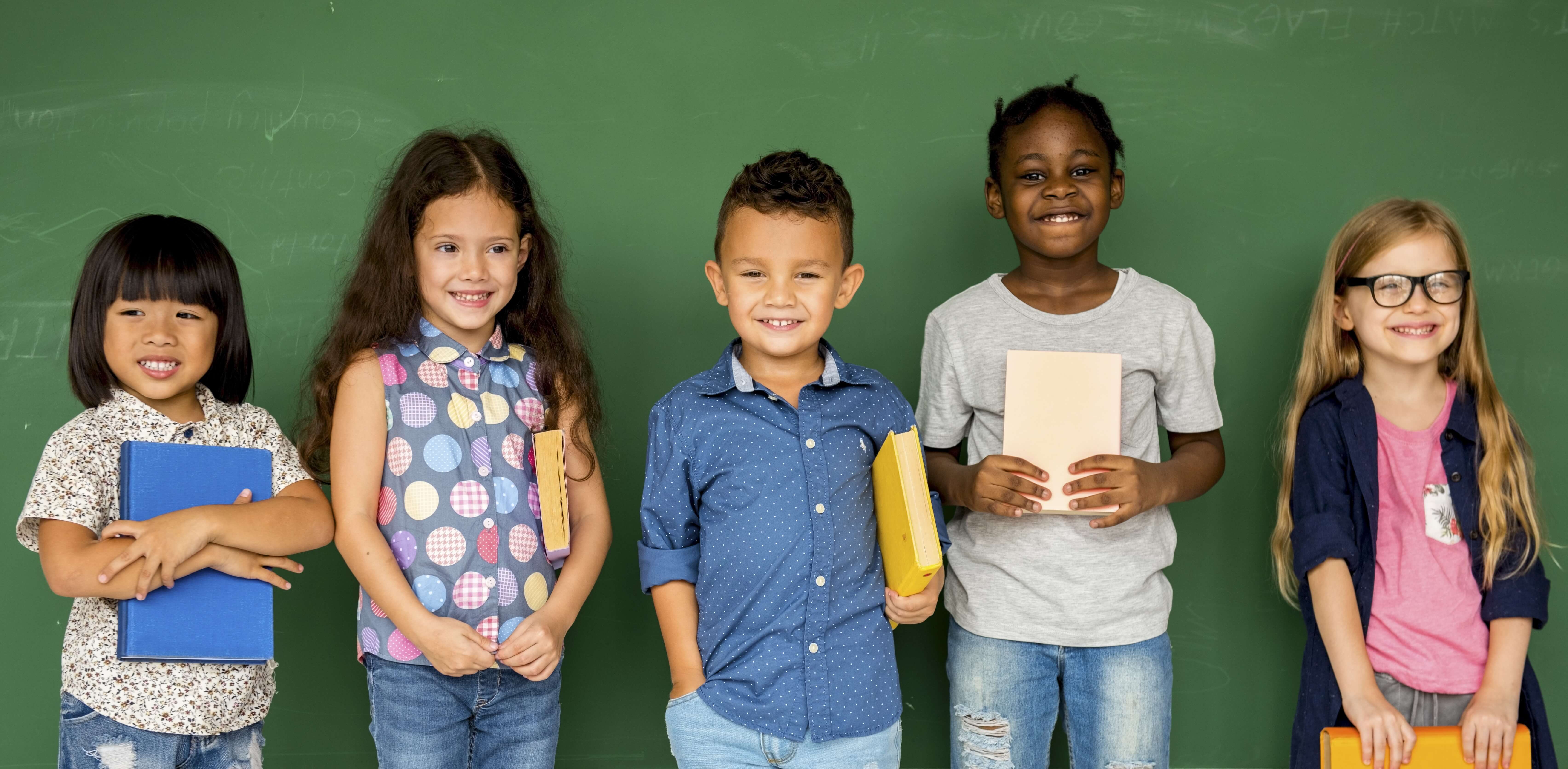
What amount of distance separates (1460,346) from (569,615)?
1.73 meters

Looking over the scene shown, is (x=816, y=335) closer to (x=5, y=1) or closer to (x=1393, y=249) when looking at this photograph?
(x=1393, y=249)

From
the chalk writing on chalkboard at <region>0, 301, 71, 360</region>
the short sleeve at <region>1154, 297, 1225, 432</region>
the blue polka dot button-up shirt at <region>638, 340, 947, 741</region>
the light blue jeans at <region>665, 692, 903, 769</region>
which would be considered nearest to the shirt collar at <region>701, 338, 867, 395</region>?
the blue polka dot button-up shirt at <region>638, 340, 947, 741</region>

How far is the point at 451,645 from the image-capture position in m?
1.59

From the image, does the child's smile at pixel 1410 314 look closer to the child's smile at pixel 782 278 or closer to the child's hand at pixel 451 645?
the child's smile at pixel 782 278

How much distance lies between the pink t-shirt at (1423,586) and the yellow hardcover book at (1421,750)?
0.10 metres

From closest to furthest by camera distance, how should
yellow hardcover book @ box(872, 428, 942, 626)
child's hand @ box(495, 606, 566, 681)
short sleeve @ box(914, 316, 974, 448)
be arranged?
yellow hardcover book @ box(872, 428, 942, 626), child's hand @ box(495, 606, 566, 681), short sleeve @ box(914, 316, 974, 448)

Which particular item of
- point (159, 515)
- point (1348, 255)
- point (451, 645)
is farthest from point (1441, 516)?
point (159, 515)

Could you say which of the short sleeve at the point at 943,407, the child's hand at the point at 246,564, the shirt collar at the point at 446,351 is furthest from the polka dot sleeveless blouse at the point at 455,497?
the short sleeve at the point at 943,407

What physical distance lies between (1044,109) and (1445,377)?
3.07 feet

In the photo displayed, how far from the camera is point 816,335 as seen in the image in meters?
1.71

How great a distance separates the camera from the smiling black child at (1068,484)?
186cm

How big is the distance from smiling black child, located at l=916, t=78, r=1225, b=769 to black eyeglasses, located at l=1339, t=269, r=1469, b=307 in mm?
324

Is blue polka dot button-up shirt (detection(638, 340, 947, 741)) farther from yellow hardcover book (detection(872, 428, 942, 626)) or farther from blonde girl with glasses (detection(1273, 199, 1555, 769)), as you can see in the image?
blonde girl with glasses (detection(1273, 199, 1555, 769))

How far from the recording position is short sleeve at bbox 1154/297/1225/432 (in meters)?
1.95
